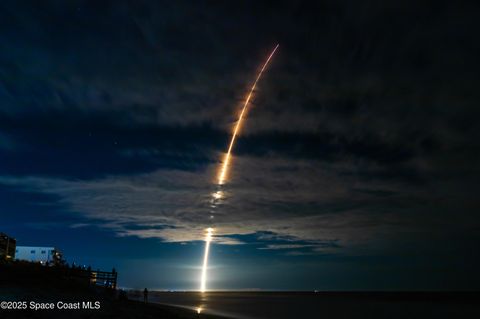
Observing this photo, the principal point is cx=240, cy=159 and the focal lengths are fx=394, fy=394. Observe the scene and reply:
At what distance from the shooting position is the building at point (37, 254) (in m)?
69.0

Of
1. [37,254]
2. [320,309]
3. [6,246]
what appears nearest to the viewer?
[6,246]

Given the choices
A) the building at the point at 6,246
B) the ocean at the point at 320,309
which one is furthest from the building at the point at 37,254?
the ocean at the point at 320,309

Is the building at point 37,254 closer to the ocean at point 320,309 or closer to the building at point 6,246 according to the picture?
the building at point 6,246

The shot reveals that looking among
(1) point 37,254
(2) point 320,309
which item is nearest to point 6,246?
(1) point 37,254

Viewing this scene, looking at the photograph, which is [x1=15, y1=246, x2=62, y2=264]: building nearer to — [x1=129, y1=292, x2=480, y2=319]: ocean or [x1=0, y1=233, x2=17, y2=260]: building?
[x1=0, y1=233, x2=17, y2=260]: building

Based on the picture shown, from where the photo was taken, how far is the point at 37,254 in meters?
71.8

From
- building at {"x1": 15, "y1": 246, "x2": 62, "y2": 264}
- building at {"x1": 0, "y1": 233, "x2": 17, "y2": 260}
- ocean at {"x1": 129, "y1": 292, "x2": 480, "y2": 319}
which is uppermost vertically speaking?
building at {"x1": 0, "y1": 233, "x2": 17, "y2": 260}

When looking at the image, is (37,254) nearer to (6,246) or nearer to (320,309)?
(6,246)

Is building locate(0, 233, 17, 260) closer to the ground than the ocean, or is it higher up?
higher up

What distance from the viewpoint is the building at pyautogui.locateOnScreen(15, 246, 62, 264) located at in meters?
69.0

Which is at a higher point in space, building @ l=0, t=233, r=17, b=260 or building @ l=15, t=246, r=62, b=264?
building @ l=0, t=233, r=17, b=260

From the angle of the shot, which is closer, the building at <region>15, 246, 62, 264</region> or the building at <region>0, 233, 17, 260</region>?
the building at <region>0, 233, 17, 260</region>

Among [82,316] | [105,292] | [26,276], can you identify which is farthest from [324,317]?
[82,316]

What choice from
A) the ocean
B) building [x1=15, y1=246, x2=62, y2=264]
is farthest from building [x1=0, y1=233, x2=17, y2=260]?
the ocean
